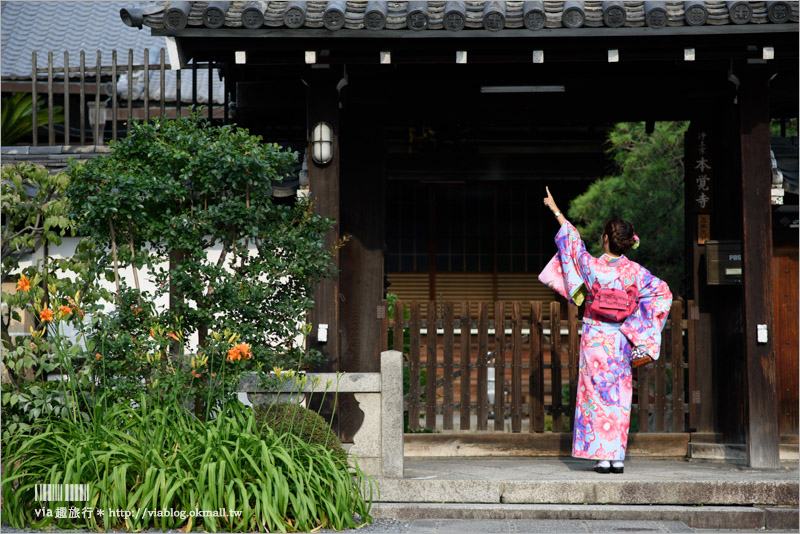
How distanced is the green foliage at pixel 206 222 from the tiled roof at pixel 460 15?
82 centimetres

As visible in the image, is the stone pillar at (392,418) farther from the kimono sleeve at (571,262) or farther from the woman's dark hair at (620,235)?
the woman's dark hair at (620,235)

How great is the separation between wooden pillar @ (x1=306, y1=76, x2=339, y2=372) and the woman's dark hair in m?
2.21

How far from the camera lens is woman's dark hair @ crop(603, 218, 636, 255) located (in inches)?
285

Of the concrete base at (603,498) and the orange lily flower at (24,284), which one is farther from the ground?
the orange lily flower at (24,284)

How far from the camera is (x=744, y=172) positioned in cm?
750

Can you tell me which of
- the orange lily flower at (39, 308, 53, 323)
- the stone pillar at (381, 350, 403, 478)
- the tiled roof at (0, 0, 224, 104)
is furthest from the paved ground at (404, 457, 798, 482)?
the tiled roof at (0, 0, 224, 104)

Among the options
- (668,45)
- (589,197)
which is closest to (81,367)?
(668,45)

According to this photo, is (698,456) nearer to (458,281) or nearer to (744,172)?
(744,172)

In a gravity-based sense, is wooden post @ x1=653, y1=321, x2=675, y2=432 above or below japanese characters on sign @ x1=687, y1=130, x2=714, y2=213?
below

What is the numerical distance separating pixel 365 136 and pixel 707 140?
324 centimetres

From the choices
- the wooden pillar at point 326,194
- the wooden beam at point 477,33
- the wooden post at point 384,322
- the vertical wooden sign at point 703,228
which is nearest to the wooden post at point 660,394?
the vertical wooden sign at point 703,228

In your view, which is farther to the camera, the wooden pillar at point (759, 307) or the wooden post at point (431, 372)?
the wooden post at point (431, 372)

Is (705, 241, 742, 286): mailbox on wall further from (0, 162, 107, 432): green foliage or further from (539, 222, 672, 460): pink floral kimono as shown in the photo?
(0, 162, 107, 432): green foliage

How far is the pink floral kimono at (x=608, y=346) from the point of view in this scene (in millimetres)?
7188
